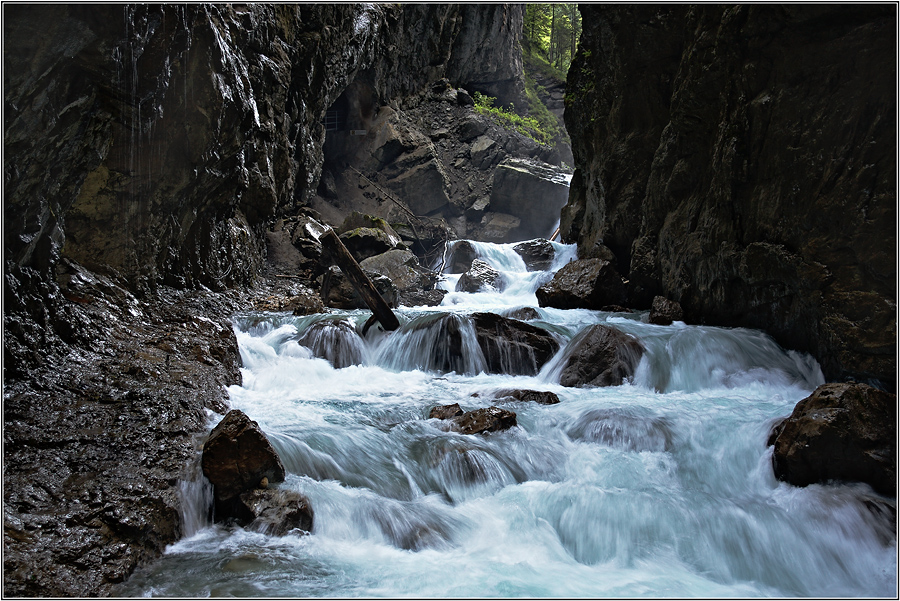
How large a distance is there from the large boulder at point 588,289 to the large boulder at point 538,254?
20.7 ft

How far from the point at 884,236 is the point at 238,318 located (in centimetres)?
1020

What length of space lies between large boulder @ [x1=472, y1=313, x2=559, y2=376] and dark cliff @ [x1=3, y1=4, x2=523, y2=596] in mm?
4112

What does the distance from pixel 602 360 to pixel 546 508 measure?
13.4 feet

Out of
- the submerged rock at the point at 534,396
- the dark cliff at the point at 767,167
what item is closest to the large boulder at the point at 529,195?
the dark cliff at the point at 767,167

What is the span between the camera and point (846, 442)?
421 centimetres

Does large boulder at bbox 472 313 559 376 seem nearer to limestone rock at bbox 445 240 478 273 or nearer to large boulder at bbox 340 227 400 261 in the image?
large boulder at bbox 340 227 400 261

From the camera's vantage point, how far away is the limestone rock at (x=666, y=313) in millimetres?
10000

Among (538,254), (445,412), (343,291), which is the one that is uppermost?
(538,254)

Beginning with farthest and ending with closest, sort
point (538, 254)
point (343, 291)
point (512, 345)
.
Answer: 1. point (538, 254)
2. point (343, 291)
3. point (512, 345)

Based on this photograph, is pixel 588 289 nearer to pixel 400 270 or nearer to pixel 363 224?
pixel 400 270

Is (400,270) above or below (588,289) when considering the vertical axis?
above

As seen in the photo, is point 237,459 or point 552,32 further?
point 552,32

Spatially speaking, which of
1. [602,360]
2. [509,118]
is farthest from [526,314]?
[509,118]

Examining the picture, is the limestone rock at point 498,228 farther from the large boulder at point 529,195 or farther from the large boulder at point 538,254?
the large boulder at point 538,254
